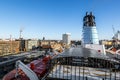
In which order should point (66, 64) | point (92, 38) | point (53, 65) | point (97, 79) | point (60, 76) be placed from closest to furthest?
point (97, 79), point (60, 76), point (53, 65), point (66, 64), point (92, 38)

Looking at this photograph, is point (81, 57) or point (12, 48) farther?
point (12, 48)

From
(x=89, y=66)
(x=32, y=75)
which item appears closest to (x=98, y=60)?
(x=89, y=66)

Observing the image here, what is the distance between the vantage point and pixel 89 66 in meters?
14.5

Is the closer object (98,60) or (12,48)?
(98,60)

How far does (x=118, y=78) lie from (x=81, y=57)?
14.2 feet

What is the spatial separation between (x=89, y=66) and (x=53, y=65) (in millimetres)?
3698

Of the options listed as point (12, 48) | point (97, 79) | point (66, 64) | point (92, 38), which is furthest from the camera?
point (12, 48)

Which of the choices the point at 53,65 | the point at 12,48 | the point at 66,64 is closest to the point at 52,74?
the point at 53,65

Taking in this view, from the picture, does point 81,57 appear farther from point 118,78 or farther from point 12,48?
point 12,48

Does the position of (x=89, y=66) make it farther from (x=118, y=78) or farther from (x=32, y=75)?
(x=32, y=75)

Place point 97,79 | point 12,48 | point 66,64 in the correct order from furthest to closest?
point 12,48
point 66,64
point 97,79

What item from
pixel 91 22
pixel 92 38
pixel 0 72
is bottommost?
pixel 0 72

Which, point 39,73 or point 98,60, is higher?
point 98,60

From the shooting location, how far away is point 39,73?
45.6 ft
